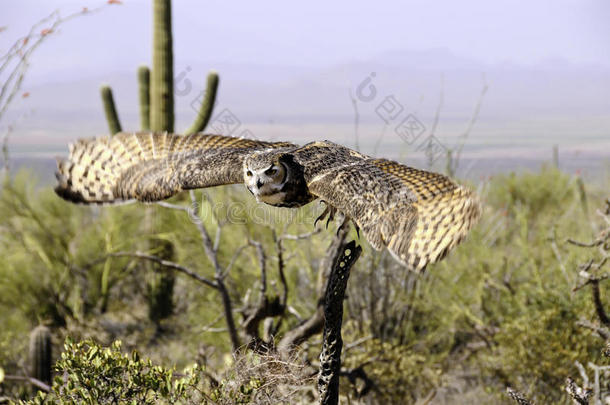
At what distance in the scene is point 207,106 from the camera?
8.48m

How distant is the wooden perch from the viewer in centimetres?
244

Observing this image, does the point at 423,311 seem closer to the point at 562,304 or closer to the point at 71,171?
the point at 562,304

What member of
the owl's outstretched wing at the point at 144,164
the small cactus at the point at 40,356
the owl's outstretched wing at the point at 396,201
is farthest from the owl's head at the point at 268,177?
the small cactus at the point at 40,356

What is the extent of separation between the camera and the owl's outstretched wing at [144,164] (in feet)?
9.54

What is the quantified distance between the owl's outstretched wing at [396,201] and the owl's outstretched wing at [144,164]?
0.52 m

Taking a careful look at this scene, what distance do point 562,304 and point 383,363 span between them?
167cm

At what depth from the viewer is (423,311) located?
6531 millimetres

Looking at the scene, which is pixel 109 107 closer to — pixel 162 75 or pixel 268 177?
pixel 162 75

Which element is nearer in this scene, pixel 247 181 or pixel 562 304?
pixel 247 181

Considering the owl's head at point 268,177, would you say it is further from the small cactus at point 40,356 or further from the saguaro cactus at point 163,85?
the saguaro cactus at point 163,85

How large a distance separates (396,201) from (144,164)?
1607mm

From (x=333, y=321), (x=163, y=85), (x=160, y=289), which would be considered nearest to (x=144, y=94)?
(x=163, y=85)

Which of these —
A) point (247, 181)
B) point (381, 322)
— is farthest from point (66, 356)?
point (381, 322)

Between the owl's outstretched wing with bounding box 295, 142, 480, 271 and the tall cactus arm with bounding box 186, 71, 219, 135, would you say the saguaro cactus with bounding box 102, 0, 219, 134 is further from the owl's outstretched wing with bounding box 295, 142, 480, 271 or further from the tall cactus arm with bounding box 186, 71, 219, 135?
the owl's outstretched wing with bounding box 295, 142, 480, 271
